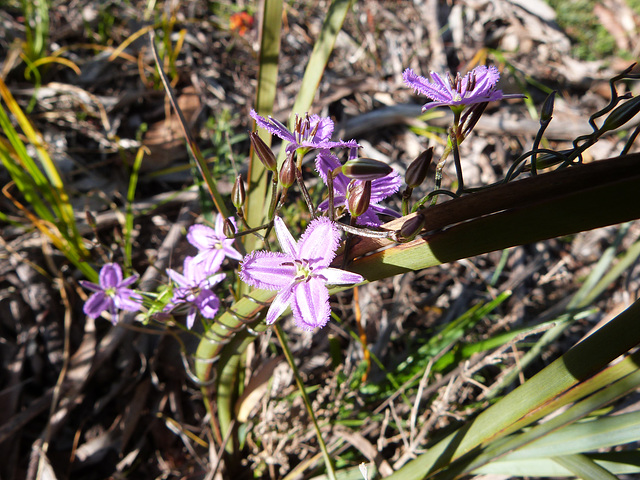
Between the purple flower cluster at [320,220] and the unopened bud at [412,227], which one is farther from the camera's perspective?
the purple flower cluster at [320,220]

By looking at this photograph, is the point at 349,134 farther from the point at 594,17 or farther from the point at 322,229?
the point at 594,17

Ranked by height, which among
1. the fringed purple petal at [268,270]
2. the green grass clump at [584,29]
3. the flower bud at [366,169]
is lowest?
the fringed purple petal at [268,270]

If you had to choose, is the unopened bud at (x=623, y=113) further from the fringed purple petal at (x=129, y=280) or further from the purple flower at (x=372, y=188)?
the fringed purple petal at (x=129, y=280)

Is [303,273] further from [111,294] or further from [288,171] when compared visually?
[111,294]

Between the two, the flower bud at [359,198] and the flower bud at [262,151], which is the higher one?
the flower bud at [262,151]

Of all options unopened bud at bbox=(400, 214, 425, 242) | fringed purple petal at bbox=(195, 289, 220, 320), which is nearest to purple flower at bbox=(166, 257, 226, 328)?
fringed purple petal at bbox=(195, 289, 220, 320)

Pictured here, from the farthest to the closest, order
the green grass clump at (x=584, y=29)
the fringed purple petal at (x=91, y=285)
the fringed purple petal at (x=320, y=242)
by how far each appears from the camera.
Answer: the green grass clump at (x=584, y=29) < the fringed purple petal at (x=91, y=285) < the fringed purple petal at (x=320, y=242)

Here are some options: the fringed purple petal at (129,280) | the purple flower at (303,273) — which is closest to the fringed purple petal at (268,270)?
the purple flower at (303,273)
